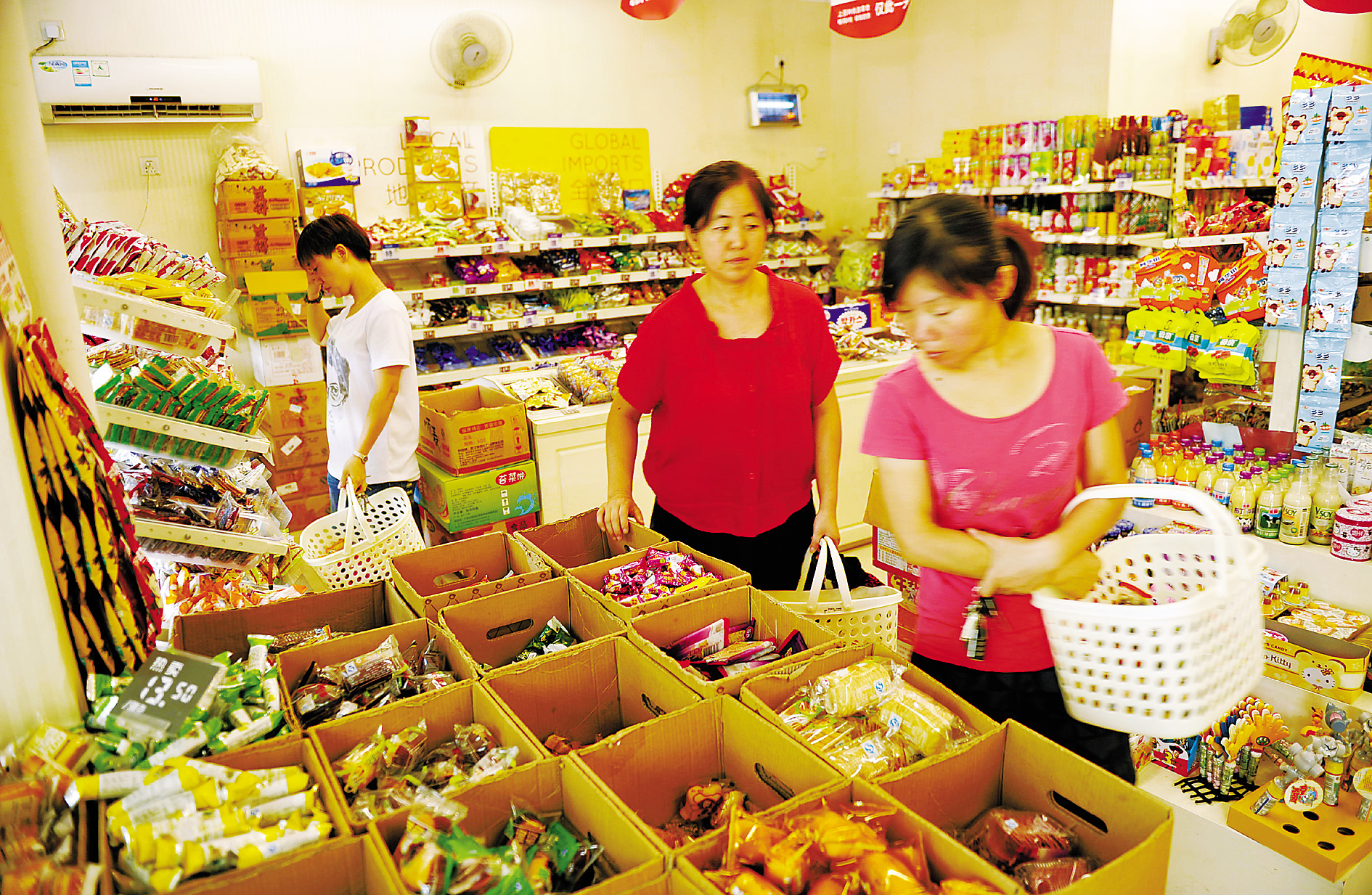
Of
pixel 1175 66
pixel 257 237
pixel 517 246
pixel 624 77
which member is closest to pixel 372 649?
pixel 257 237

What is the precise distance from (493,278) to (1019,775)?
534 centimetres

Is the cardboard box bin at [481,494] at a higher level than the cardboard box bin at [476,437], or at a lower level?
lower

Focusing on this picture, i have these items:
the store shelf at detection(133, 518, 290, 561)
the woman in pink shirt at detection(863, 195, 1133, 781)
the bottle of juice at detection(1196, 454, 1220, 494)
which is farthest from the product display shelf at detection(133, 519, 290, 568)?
the bottle of juice at detection(1196, 454, 1220, 494)

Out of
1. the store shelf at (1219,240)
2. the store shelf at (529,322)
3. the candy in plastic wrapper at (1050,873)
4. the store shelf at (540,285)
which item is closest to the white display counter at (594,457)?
the store shelf at (529,322)

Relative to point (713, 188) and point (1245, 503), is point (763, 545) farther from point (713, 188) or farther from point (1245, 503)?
point (1245, 503)

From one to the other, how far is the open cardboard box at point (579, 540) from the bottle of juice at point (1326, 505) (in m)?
2.29

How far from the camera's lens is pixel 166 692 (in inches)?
52.5

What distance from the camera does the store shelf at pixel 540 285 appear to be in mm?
5840

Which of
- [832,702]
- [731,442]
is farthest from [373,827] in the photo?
[731,442]

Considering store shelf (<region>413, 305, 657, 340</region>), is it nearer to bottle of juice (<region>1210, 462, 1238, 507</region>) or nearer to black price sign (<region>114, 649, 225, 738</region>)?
bottle of juice (<region>1210, 462, 1238, 507</region>)

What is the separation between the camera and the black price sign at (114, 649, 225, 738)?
4.21 ft

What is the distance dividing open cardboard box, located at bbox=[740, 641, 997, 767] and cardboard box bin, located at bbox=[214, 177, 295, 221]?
4.98 m

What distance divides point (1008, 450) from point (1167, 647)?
40 centimetres

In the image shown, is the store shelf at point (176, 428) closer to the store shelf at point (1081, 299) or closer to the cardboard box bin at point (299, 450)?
the cardboard box bin at point (299, 450)
